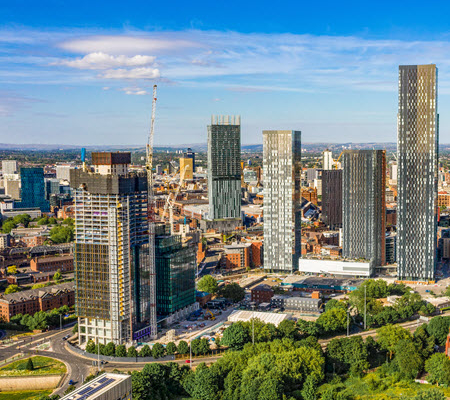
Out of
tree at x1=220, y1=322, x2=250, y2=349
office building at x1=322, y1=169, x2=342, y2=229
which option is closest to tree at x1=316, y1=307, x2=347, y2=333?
tree at x1=220, y1=322, x2=250, y2=349

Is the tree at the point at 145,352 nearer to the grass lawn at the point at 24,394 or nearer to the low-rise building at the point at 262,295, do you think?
the grass lawn at the point at 24,394

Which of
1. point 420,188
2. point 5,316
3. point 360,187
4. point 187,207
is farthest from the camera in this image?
point 187,207

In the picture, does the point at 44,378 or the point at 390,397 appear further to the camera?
the point at 44,378

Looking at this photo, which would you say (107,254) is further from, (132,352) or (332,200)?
(332,200)

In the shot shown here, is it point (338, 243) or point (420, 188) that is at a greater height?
point (420, 188)

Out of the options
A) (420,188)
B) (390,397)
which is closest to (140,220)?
(390,397)

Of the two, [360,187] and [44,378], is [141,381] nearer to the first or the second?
[44,378]
